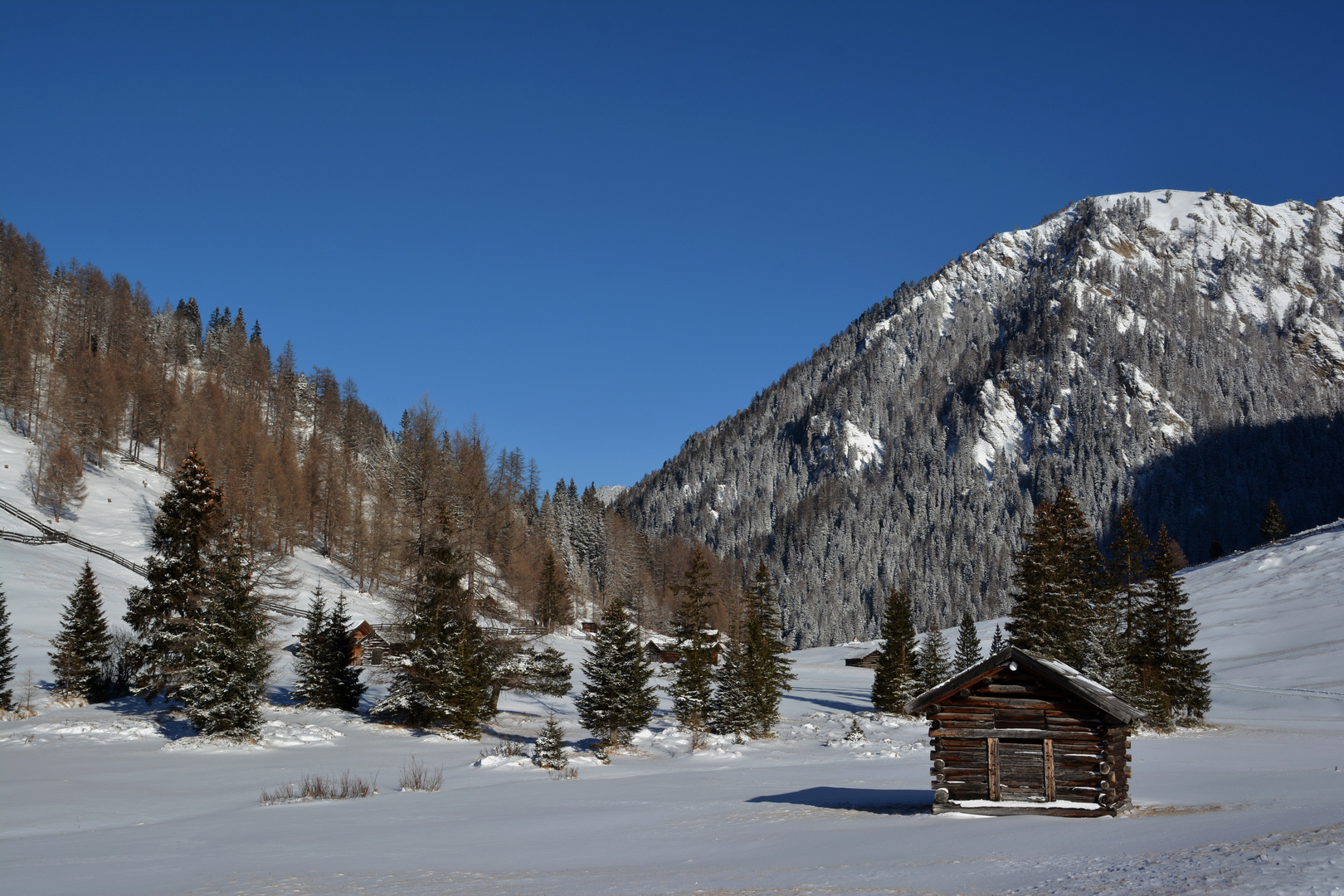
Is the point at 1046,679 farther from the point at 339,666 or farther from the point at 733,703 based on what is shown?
the point at 339,666

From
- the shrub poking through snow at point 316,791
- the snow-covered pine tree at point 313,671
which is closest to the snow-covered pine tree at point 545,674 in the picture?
the snow-covered pine tree at point 313,671

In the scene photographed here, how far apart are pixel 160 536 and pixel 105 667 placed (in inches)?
347

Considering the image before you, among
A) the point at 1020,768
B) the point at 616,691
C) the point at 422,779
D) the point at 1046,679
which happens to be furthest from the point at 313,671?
the point at 1046,679

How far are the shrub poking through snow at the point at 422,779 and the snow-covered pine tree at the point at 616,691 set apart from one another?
31.5 ft

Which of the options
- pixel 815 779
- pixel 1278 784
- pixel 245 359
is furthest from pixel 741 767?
pixel 245 359

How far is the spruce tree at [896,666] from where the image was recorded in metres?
53.8

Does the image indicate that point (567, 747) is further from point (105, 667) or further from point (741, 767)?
point (105, 667)

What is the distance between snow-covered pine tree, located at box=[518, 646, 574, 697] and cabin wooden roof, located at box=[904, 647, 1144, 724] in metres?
24.6

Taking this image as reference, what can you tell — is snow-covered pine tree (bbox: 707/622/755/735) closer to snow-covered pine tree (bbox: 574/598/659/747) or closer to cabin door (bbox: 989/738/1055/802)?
snow-covered pine tree (bbox: 574/598/659/747)

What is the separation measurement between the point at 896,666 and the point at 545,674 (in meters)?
24.2

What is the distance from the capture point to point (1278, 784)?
72.8ft

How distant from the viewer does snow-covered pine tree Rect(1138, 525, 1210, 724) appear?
4728cm

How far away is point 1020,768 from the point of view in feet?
63.4

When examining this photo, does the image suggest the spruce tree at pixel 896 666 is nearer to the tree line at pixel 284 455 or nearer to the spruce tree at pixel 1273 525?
the tree line at pixel 284 455
